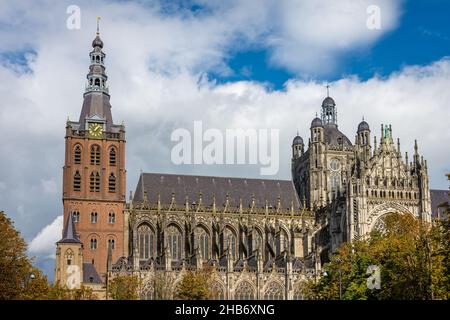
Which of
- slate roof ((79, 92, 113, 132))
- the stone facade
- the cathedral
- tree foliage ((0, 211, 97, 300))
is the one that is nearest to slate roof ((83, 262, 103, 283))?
the cathedral

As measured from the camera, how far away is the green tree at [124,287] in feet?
321

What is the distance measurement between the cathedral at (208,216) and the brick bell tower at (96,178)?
0.16 metres

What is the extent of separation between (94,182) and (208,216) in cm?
2037

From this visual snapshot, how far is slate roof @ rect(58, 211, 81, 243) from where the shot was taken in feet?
391

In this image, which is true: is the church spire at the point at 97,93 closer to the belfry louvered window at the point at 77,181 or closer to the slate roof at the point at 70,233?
the belfry louvered window at the point at 77,181

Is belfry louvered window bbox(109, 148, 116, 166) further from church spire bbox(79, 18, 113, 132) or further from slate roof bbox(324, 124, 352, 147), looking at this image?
slate roof bbox(324, 124, 352, 147)

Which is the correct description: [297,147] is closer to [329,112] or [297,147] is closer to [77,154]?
[329,112]

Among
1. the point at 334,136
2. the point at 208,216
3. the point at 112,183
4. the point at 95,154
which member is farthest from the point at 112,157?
the point at 334,136

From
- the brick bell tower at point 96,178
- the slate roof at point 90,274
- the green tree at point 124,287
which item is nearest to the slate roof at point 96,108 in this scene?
the brick bell tower at point 96,178

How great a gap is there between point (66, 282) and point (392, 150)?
58.2 metres

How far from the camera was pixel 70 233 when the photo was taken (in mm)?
120688

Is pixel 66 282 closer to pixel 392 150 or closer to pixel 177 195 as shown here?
pixel 177 195
